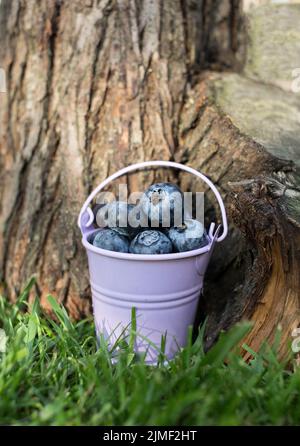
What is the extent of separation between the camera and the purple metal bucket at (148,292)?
177cm

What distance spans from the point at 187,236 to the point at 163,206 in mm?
141

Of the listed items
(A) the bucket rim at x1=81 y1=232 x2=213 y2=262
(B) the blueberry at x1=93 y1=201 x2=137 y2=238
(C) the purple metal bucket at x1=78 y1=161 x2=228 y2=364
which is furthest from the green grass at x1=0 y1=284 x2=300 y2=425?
(B) the blueberry at x1=93 y1=201 x2=137 y2=238

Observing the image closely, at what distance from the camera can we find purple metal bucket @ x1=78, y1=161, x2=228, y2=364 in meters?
1.77

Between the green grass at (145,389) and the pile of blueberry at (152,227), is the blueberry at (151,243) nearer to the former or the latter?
the pile of blueberry at (152,227)

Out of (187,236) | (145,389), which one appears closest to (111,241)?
(187,236)

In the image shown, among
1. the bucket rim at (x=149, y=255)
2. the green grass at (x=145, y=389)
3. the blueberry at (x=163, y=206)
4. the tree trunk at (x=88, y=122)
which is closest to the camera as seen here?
the green grass at (x=145, y=389)

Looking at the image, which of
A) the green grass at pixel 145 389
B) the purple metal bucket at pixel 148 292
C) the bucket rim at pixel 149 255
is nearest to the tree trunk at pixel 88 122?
the purple metal bucket at pixel 148 292

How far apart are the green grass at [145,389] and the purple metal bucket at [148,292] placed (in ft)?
0.44

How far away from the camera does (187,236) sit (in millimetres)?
1826

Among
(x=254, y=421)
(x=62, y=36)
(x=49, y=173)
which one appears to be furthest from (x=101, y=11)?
(x=254, y=421)

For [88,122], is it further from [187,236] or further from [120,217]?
[187,236]

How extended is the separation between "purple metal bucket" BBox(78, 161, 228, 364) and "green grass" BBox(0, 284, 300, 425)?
0.44 feet
